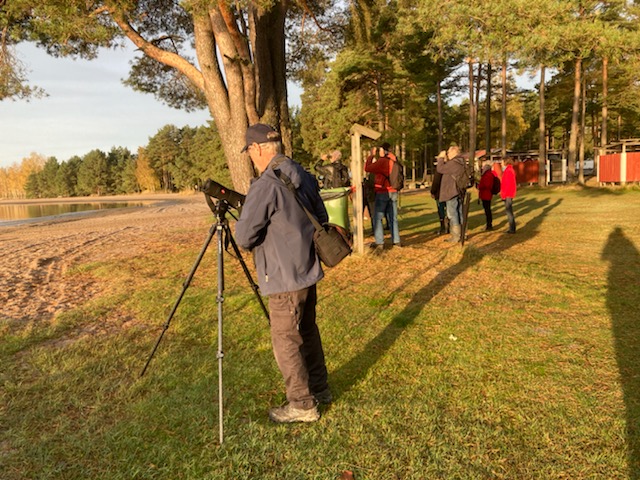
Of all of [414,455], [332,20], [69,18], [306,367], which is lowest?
[414,455]

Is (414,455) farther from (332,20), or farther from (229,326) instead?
(332,20)

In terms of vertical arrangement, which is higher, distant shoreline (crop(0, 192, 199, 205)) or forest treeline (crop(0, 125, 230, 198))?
forest treeline (crop(0, 125, 230, 198))

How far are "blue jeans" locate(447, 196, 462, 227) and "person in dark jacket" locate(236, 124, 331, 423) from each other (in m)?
6.61

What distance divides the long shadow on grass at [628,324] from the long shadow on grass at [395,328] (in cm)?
188

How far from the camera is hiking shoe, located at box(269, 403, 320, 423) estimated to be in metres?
2.93

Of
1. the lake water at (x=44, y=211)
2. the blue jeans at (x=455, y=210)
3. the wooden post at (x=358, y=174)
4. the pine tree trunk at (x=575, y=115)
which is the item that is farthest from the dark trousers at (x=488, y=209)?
the lake water at (x=44, y=211)

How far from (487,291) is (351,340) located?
256cm

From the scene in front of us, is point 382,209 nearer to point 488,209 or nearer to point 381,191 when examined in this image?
point 381,191

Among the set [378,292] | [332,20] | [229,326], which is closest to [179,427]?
[229,326]

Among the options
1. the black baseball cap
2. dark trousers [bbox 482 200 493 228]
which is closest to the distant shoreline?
dark trousers [bbox 482 200 493 228]

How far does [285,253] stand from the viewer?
279 centimetres

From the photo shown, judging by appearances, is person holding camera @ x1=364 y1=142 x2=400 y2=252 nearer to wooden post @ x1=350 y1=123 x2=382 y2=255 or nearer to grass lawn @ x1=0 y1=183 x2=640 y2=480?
wooden post @ x1=350 y1=123 x2=382 y2=255

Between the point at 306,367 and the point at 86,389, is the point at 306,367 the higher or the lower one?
the higher one

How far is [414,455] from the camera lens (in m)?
2.56
